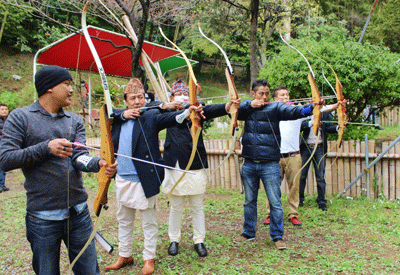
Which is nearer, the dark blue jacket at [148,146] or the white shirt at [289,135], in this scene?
the dark blue jacket at [148,146]

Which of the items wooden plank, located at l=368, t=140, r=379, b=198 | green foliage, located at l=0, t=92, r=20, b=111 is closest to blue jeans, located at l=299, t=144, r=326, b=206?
wooden plank, located at l=368, t=140, r=379, b=198

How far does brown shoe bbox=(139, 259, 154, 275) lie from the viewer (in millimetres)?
2996

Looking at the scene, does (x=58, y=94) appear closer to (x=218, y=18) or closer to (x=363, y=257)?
(x=363, y=257)

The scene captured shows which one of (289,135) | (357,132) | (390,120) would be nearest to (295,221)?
(289,135)

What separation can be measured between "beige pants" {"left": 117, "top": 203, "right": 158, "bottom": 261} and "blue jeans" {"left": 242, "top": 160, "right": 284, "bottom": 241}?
112cm

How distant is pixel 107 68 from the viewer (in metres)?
7.13

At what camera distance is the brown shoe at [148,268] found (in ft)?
9.83

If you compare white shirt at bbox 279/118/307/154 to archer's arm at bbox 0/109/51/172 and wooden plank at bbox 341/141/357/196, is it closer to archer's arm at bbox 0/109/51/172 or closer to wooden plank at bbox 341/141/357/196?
wooden plank at bbox 341/141/357/196

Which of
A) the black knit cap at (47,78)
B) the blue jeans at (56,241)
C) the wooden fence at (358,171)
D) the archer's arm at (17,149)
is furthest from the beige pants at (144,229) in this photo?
the wooden fence at (358,171)

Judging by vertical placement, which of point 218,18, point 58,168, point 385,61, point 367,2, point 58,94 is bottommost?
point 58,168

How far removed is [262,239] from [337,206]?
1.66m

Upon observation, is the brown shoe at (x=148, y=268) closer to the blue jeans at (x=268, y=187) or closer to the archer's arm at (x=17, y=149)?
the blue jeans at (x=268, y=187)

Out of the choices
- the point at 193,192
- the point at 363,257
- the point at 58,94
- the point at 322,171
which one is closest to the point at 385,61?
the point at 322,171

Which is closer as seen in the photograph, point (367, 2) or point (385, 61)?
point (385, 61)
